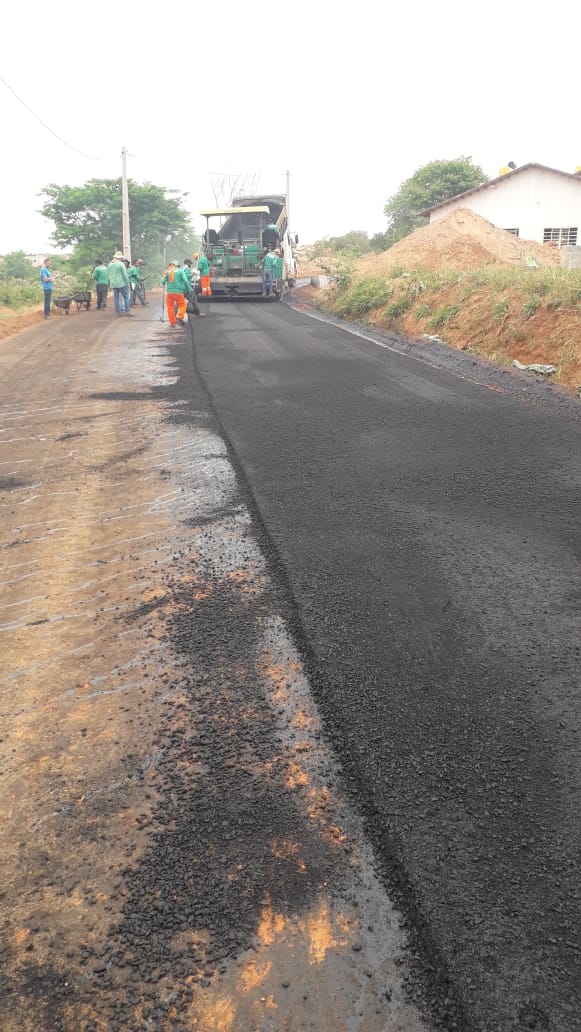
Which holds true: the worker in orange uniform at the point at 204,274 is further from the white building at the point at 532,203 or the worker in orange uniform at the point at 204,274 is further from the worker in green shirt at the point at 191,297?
the white building at the point at 532,203

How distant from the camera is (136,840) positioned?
7.77ft

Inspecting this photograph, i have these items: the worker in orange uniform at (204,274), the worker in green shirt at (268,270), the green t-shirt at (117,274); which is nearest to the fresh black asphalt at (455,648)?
the green t-shirt at (117,274)

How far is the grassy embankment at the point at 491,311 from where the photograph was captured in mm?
10633

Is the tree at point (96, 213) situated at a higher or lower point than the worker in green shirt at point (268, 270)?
higher

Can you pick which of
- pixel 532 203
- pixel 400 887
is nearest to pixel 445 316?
pixel 400 887

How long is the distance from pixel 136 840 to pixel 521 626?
210 cm

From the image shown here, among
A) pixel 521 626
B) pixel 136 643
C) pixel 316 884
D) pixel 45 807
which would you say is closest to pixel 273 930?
pixel 316 884

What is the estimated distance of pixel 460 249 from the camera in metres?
22.2

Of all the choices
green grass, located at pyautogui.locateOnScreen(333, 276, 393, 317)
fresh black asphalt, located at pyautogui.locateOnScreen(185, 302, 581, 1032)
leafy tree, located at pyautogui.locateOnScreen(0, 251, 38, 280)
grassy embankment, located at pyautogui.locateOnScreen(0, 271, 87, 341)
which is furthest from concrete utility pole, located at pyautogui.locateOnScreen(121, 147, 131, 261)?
fresh black asphalt, located at pyautogui.locateOnScreen(185, 302, 581, 1032)

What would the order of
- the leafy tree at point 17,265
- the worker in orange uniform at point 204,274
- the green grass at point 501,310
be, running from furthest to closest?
the leafy tree at point 17,265 → the worker in orange uniform at point 204,274 → the green grass at point 501,310

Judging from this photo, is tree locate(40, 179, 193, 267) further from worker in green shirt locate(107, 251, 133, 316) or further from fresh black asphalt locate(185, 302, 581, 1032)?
fresh black asphalt locate(185, 302, 581, 1032)

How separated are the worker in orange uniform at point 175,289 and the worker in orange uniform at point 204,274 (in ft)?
20.0

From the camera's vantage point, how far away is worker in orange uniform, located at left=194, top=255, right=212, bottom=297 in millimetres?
20945

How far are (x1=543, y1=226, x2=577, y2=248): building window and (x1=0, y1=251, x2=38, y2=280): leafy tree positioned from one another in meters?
34.8
